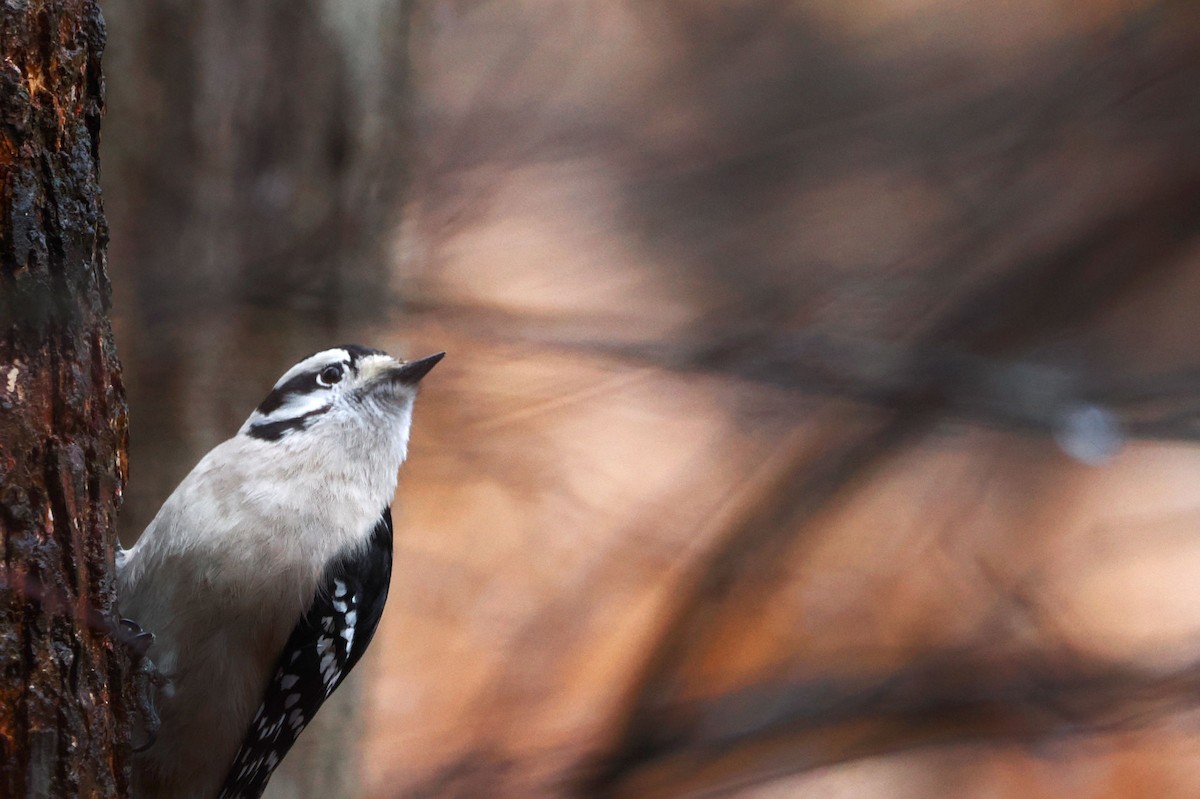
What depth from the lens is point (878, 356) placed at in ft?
12.4

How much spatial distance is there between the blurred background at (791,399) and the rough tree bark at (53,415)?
1.97m

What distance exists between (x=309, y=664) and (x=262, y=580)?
0.72 ft

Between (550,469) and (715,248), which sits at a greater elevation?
(715,248)

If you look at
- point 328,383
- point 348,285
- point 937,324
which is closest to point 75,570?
point 328,383

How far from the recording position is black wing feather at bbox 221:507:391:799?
6.81 ft

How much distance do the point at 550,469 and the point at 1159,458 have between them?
2126 millimetres

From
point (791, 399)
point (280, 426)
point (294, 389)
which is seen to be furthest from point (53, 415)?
point (791, 399)

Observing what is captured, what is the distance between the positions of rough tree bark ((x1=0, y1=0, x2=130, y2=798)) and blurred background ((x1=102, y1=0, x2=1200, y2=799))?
1.97 meters

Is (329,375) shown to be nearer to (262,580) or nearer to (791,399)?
(262,580)

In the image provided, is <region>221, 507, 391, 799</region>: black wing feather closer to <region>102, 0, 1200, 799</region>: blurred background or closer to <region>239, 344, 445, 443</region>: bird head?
<region>239, 344, 445, 443</region>: bird head

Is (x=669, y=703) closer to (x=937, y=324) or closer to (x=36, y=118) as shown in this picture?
(x=937, y=324)

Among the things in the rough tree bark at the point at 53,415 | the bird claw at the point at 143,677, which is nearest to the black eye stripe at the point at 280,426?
the bird claw at the point at 143,677

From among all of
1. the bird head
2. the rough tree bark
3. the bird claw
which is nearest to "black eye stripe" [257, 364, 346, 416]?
the bird head

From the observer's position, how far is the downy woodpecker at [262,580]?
196cm
